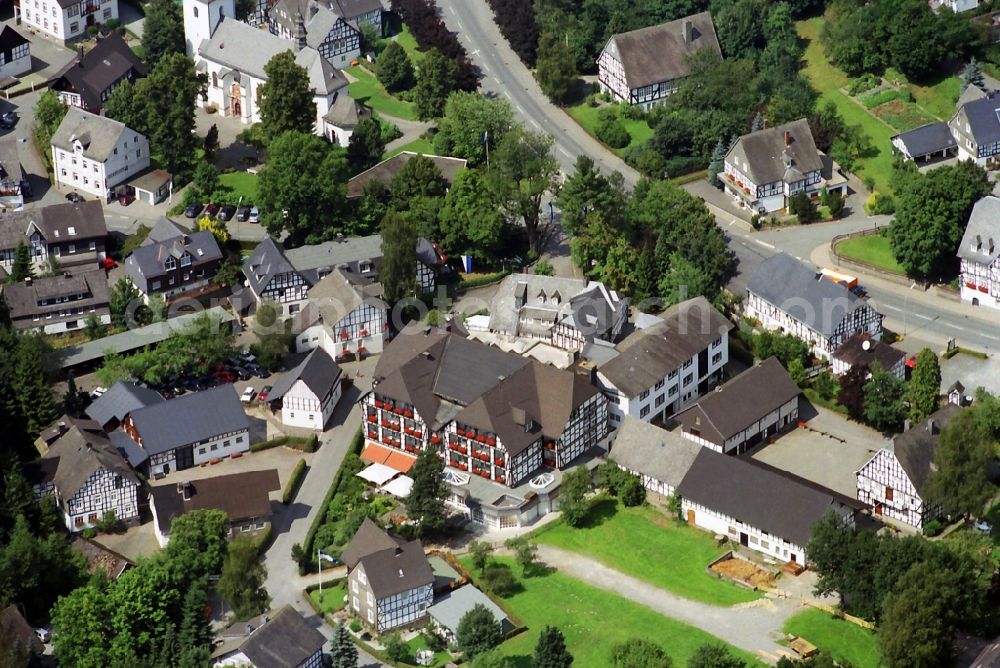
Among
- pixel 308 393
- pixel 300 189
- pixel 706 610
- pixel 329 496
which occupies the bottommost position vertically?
pixel 706 610

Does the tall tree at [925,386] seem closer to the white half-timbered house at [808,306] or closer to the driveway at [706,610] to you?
the white half-timbered house at [808,306]

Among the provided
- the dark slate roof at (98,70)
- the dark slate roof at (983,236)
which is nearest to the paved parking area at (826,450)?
the dark slate roof at (983,236)

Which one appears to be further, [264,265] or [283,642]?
[264,265]

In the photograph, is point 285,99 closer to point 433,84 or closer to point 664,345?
point 433,84

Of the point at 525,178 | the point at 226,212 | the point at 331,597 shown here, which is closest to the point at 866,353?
the point at 525,178

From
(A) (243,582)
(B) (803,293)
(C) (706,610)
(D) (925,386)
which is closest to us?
(C) (706,610)

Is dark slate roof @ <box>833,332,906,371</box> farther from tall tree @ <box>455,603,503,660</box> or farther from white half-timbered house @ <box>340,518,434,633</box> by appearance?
white half-timbered house @ <box>340,518,434,633</box>

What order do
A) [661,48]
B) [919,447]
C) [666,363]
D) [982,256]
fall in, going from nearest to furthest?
[919,447] → [666,363] → [982,256] → [661,48]
